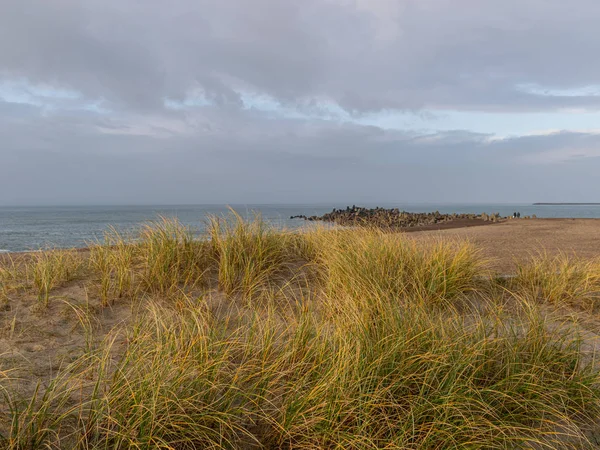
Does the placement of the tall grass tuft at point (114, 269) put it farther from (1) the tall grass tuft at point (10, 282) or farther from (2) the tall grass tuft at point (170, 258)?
(1) the tall grass tuft at point (10, 282)

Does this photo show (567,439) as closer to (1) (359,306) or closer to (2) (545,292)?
(1) (359,306)

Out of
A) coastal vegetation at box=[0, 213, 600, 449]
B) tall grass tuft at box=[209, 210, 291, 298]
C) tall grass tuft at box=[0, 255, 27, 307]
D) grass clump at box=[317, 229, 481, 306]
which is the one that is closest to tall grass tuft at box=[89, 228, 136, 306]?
coastal vegetation at box=[0, 213, 600, 449]

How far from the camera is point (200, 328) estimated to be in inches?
100.0

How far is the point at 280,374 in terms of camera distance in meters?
2.27

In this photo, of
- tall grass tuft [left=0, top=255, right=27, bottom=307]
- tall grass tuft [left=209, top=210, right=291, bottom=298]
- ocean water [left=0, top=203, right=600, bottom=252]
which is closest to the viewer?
tall grass tuft [left=0, top=255, right=27, bottom=307]

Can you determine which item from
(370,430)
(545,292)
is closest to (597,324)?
A: (545,292)

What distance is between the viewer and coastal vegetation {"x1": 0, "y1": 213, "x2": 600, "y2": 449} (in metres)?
1.86

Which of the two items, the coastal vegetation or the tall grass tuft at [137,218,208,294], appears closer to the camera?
the coastal vegetation

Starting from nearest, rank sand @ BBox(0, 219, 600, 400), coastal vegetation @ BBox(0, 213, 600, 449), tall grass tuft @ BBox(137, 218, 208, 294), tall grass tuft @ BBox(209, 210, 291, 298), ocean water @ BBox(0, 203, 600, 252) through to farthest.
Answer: coastal vegetation @ BBox(0, 213, 600, 449), sand @ BBox(0, 219, 600, 400), tall grass tuft @ BBox(137, 218, 208, 294), tall grass tuft @ BBox(209, 210, 291, 298), ocean water @ BBox(0, 203, 600, 252)

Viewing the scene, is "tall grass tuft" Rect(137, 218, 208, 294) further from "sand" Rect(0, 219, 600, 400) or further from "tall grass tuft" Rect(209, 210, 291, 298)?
"sand" Rect(0, 219, 600, 400)

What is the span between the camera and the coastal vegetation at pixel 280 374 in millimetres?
1859

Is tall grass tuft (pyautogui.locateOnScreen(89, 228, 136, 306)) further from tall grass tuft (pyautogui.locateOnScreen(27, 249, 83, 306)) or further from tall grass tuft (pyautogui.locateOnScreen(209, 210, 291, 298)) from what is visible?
tall grass tuft (pyautogui.locateOnScreen(209, 210, 291, 298))

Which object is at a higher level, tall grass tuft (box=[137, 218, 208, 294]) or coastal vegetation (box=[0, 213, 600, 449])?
tall grass tuft (box=[137, 218, 208, 294])

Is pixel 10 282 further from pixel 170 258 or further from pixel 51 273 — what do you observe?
pixel 170 258
